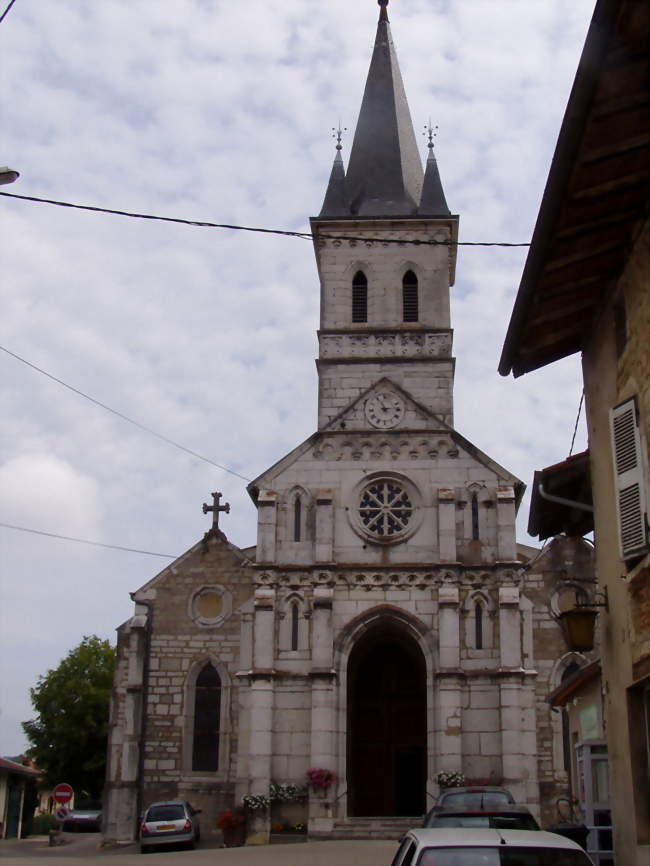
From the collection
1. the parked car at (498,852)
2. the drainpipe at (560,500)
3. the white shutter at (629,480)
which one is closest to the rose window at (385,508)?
the drainpipe at (560,500)

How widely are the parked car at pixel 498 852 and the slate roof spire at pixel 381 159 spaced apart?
95.8 feet

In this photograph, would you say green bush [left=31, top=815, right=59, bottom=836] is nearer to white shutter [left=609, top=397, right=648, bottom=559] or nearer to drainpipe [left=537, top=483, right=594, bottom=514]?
drainpipe [left=537, top=483, right=594, bottom=514]

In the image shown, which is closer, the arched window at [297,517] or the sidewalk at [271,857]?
the sidewalk at [271,857]

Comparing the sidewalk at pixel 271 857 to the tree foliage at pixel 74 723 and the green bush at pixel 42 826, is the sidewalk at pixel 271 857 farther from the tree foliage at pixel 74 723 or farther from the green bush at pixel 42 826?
the tree foliage at pixel 74 723

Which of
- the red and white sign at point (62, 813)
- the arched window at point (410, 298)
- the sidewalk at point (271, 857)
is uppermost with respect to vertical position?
the arched window at point (410, 298)

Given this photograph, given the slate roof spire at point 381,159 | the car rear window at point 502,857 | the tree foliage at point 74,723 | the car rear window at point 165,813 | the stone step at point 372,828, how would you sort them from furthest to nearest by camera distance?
the tree foliage at point 74,723 → the slate roof spire at point 381,159 → the stone step at point 372,828 → the car rear window at point 165,813 → the car rear window at point 502,857

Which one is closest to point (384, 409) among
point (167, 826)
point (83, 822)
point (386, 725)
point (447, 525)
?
point (447, 525)

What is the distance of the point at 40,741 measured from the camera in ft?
171

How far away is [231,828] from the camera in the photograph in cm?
2681

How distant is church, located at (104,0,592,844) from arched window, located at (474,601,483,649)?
0.04 metres

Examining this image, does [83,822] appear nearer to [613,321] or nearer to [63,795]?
[63,795]

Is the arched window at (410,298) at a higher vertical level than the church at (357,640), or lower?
higher

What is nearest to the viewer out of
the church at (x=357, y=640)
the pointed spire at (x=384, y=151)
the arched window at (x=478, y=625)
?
the church at (x=357, y=640)

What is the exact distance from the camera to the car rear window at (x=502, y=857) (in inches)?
287
